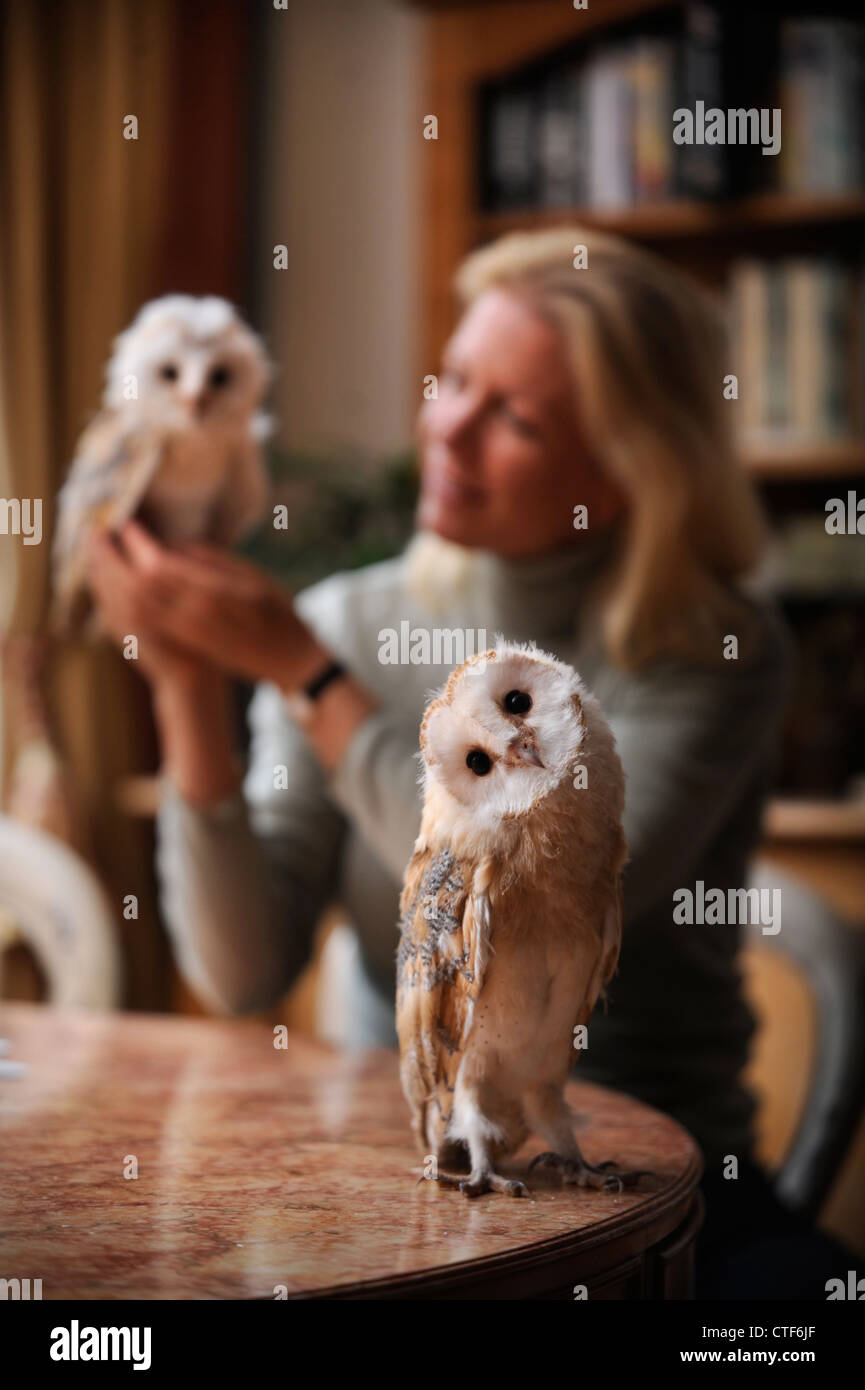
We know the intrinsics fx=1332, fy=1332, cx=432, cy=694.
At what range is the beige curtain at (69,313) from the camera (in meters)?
2.18

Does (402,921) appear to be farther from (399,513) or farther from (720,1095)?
(399,513)

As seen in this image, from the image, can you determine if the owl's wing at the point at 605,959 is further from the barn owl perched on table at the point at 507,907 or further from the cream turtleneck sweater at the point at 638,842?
the cream turtleneck sweater at the point at 638,842

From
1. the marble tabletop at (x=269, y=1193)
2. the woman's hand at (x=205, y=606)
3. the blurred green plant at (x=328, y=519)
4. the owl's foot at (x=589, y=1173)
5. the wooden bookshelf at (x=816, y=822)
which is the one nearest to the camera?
the marble tabletop at (x=269, y=1193)

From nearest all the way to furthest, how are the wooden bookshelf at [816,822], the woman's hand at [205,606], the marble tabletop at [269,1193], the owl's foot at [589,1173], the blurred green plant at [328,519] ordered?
the marble tabletop at [269,1193], the owl's foot at [589,1173], the woman's hand at [205,606], the wooden bookshelf at [816,822], the blurred green plant at [328,519]

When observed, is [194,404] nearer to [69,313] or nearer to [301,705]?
[301,705]

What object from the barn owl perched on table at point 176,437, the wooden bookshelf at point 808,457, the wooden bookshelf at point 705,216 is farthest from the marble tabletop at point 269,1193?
the wooden bookshelf at point 705,216

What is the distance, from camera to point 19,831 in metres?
1.51

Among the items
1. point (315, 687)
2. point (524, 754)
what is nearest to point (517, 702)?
point (524, 754)

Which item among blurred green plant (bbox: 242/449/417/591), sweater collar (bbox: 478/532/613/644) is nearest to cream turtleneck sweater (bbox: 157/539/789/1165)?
sweater collar (bbox: 478/532/613/644)

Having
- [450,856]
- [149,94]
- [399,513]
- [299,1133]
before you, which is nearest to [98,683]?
[399,513]

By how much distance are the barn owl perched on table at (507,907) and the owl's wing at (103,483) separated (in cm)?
52
